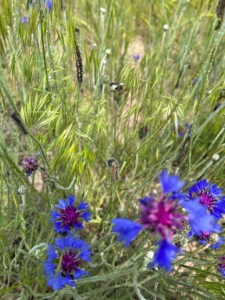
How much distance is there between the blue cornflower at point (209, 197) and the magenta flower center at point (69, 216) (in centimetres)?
25

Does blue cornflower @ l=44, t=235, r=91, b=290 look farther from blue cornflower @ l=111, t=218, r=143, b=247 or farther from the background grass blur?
blue cornflower @ l=111, t=218, r=143, b=247

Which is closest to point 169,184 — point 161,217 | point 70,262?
point 161,217

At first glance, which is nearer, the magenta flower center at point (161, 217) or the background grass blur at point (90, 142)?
the magenta flower center at point (161, 217)

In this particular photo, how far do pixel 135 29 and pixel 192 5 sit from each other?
1.17ft

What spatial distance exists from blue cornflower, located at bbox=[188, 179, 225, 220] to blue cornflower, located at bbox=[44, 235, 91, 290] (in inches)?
10.5

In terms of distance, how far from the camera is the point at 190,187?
0.83m

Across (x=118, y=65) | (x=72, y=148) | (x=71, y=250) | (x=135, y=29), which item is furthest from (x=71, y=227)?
(x=135, y=29)

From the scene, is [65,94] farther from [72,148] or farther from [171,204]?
[171,204]

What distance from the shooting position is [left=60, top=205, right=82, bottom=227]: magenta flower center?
0.81 m

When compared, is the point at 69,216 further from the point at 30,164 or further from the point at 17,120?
the point at 17,120

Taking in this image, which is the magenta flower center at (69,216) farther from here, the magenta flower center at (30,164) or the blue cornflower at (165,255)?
the blue cornflower at (165,255)

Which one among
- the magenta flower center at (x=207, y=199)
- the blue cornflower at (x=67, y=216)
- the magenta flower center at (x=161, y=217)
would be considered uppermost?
the magenta flower center at (x=161, y=217)

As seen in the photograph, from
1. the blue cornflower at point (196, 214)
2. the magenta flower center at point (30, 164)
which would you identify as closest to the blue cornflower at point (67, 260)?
Answer: the magenta flower center at point (30, 164)

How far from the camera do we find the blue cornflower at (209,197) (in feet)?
2.61
